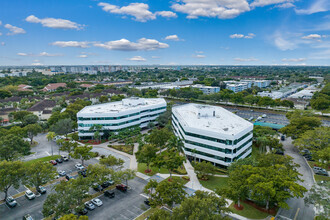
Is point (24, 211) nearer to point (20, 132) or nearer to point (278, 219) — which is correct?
point (20, 132)

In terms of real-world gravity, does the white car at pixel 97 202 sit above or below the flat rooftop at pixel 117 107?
below

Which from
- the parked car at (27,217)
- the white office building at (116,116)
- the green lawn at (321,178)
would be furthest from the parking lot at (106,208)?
the green lawn at (321,178)

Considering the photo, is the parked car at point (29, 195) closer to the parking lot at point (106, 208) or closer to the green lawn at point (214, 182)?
the parking lot at point (106, 208)

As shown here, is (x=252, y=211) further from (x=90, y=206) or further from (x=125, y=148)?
(x=125, y=148)

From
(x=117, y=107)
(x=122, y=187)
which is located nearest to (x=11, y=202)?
(x=122, y=187)

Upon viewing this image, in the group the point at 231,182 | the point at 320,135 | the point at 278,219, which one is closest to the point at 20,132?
the point at 231,182
